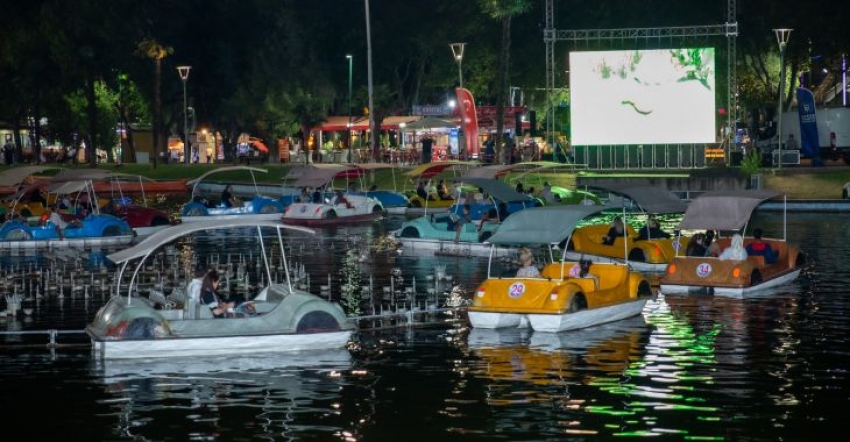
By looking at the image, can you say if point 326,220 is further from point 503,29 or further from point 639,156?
point 503,29

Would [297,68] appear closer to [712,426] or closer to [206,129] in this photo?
[206,129]

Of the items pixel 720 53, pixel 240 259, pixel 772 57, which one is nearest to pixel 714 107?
pixel 720 53

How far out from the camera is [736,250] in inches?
1121

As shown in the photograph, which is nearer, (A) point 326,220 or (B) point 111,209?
(B) point 111,209

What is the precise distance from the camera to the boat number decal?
23562 millimetres

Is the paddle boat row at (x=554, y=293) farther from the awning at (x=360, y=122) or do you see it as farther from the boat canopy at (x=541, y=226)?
the awning at (x=360, y=122)

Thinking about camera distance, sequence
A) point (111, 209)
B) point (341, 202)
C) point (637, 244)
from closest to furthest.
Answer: point (637, 244), point (111, 209), point (341, 202)

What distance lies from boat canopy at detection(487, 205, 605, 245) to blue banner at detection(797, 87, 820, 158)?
42.2 meters

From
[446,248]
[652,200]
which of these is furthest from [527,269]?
[446,248]

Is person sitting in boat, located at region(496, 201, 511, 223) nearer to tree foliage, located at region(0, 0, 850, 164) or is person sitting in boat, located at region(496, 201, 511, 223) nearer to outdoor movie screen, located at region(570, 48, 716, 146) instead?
outdoor movie screen, located at region(570, 48, 716, 146)

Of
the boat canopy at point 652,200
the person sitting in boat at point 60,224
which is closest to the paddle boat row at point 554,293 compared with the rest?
the boat canopy at point 652,200

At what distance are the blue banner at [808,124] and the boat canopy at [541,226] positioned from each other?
4225 centimetres

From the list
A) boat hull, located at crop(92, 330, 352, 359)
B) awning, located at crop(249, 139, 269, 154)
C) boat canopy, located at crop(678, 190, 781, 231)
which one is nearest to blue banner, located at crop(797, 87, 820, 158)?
boat canopy, located at crop(678, 190, 781, 231)

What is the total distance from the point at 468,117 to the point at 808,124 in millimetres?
16928
